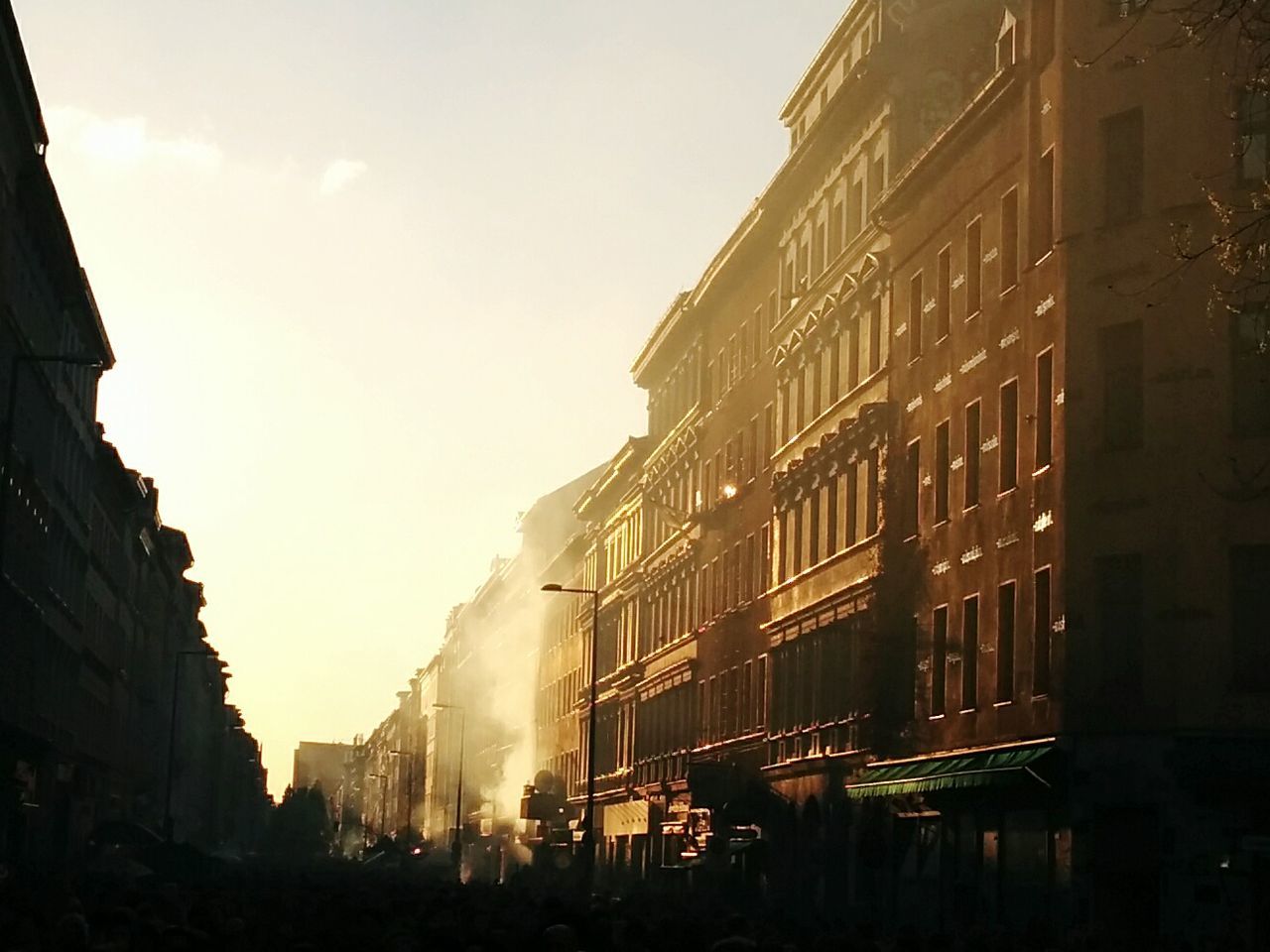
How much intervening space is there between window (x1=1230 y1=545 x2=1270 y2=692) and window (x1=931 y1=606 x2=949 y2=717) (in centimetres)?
984

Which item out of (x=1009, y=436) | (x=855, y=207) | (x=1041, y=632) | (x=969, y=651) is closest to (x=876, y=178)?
(x=855, y=207)

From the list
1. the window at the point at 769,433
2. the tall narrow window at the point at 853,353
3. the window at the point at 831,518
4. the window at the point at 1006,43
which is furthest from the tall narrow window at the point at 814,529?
the window at the point at 1006,43

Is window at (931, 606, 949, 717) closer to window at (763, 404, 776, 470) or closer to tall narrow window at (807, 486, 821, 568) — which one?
tall narrow window at (807, 486, 821, 568)

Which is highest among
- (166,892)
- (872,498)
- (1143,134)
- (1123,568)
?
(1143,134)

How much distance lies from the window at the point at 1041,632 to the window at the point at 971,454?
4519 millimetres

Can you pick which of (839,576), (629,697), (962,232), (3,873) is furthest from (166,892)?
(629,697)

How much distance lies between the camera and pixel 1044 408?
3959 cm

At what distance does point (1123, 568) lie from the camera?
122 ft

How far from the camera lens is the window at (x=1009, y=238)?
138ft

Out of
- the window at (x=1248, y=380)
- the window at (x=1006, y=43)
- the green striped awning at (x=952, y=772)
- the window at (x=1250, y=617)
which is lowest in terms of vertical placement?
the green striped awning at (x=952, y=772)

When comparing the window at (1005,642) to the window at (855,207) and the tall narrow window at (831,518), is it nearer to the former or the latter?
the tall narrow window at (831,518)

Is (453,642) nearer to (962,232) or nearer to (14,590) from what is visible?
(14,590)

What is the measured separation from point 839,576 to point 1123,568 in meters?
17.4

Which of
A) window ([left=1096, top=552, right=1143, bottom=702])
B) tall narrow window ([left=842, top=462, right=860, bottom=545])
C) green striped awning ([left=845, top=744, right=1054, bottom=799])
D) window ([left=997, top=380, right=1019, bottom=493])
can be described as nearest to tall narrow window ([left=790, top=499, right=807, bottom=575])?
tall narrow window ([left=842, top=462, right=860, bottom=545])
